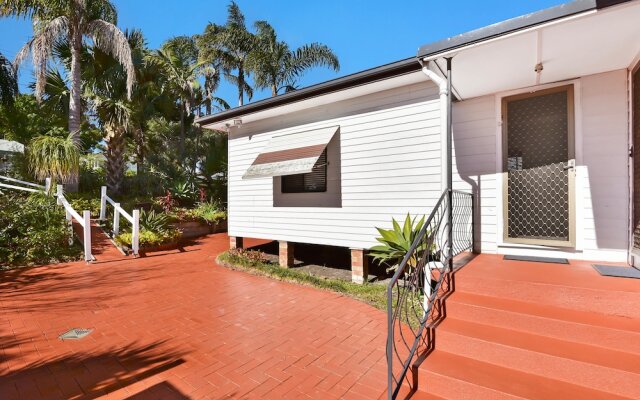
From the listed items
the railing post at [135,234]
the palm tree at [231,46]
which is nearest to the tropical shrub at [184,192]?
the railing post at [135,234]

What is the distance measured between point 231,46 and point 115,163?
11139 mm

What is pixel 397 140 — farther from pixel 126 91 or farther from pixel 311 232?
pixel 126 91

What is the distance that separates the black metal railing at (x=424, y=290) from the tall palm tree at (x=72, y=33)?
12.6m

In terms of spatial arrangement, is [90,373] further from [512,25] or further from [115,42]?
[115,42]

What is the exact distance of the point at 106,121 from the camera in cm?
1238

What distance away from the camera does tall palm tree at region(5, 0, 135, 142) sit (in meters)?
11.2

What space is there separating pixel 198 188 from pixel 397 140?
37.2ft

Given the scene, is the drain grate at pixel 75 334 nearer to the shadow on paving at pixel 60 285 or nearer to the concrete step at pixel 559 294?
the shadow on paving at pixel 60 285

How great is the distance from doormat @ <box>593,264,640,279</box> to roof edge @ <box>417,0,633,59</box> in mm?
2731

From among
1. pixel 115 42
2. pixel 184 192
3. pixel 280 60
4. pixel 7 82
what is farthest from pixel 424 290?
pixel 280 60

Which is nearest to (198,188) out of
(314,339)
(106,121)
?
A: (106,121)

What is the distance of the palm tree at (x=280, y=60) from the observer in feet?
61.1

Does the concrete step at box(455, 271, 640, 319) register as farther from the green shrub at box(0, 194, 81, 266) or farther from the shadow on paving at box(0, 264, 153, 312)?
the green shrub at box(0, 194, 81, 266)

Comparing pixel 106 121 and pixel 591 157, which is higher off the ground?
pixel 106 121
